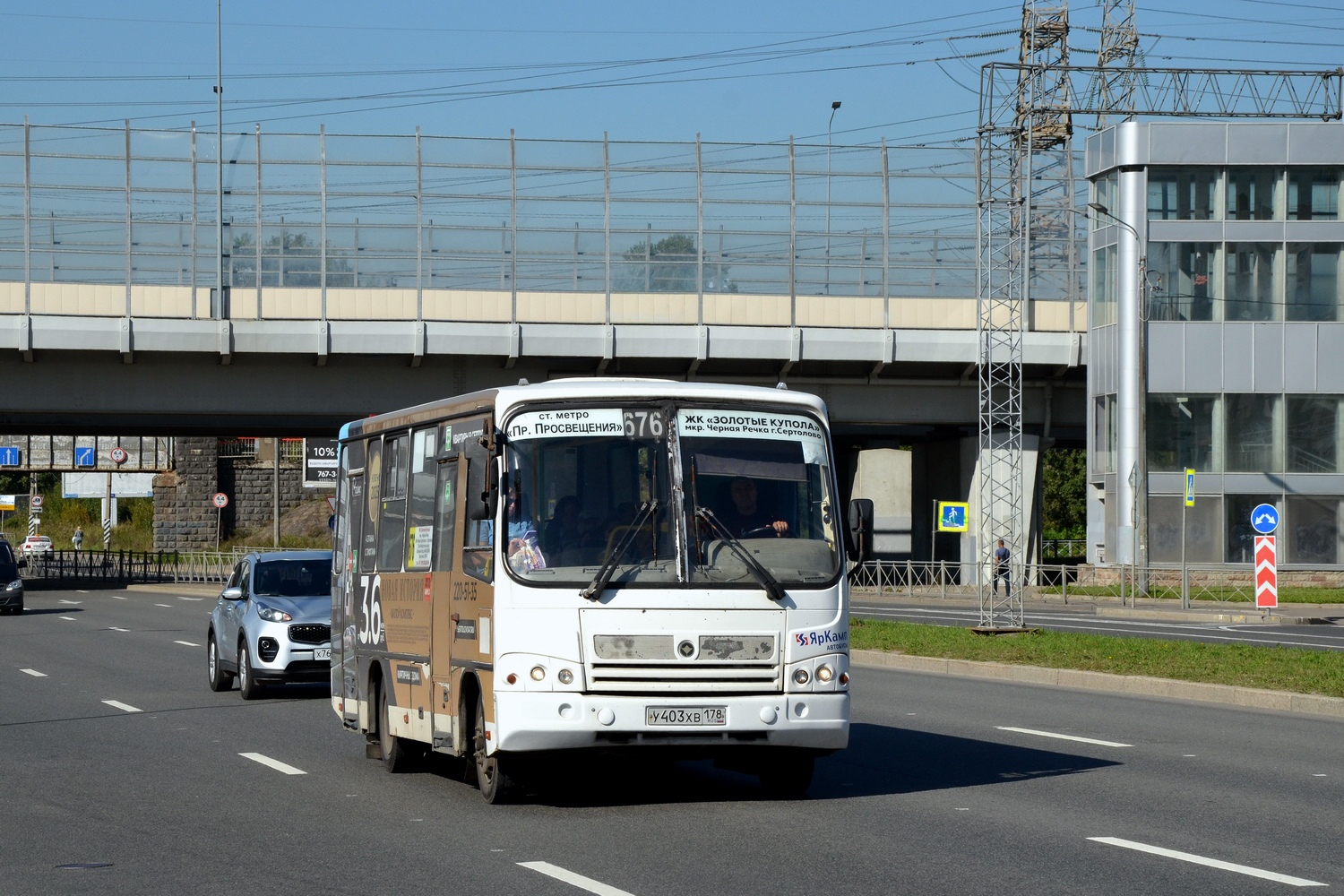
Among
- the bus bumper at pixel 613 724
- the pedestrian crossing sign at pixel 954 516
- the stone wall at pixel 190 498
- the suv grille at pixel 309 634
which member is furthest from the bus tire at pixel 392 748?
the stone wall at pixel 190 498

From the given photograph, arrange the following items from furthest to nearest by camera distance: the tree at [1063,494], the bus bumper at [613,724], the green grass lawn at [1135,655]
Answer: the tree at [1063,494], the green grass lawn at [1135,655], the bus bumper at [613,724]

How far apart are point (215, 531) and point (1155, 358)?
49.9 meters

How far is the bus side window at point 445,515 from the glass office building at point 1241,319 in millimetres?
38093

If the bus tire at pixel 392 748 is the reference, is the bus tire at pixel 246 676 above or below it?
below

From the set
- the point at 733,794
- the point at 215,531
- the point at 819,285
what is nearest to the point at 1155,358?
the point at 819,285

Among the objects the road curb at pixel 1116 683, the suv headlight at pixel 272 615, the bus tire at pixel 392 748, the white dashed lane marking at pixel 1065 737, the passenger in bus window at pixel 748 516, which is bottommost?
the road curb at pixel 1116 683

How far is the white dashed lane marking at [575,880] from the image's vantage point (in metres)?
8.02

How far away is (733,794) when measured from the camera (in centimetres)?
1165

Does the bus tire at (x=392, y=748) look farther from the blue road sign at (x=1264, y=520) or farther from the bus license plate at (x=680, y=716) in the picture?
the blue road sign at (x=1264, y=520)

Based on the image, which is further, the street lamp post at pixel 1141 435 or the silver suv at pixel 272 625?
the street lamp post at pixel 1141 435

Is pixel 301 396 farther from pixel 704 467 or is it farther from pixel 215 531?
pixel 215 531

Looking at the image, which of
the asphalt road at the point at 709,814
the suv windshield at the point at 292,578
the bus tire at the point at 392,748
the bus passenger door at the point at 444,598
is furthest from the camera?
the suv windshield at the point at 292,578

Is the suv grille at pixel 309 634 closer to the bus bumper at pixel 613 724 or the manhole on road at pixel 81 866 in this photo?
the bus bumper at pixel 613 724

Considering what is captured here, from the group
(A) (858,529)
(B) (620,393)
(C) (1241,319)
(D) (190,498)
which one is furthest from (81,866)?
(D) (190,498)
